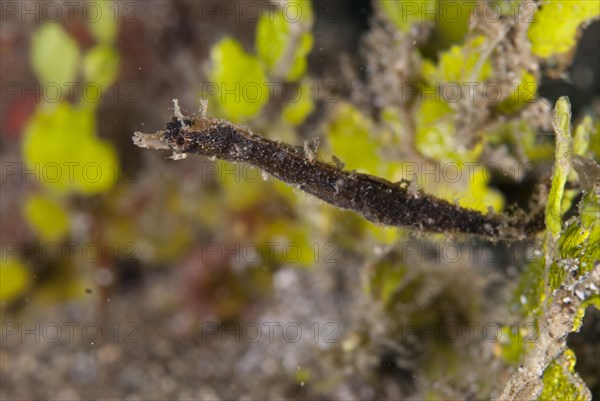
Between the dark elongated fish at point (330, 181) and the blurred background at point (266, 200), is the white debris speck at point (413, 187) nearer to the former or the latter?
the dark elongated fish at point (330, 181)

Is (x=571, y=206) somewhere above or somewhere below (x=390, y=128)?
below

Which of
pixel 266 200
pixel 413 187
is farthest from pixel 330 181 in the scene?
pixel 266 200

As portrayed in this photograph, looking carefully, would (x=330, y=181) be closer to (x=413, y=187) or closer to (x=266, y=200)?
(x=413, y=187)

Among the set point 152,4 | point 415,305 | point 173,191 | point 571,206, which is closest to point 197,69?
point 152,4

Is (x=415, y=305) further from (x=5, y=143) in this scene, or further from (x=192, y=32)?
(x=5, y=143)

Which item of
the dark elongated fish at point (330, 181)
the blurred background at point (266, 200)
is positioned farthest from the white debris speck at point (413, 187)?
the blurred background at point (266, 200)

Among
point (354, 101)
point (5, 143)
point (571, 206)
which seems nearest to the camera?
point (571, 206)

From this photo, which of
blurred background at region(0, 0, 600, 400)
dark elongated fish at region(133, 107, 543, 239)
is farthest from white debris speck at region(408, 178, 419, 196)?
blurred background at region(0, 0, 600, 400)

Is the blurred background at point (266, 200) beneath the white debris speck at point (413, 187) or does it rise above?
above

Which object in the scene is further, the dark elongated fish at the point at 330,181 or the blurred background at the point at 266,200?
the blurred background at the point at 266,200
